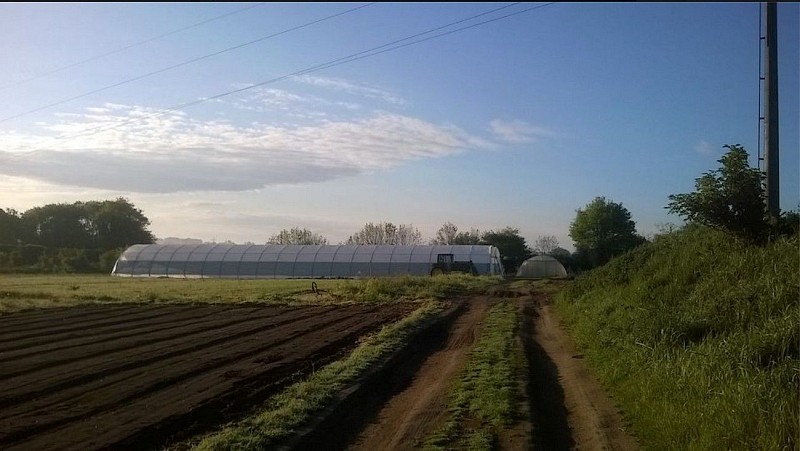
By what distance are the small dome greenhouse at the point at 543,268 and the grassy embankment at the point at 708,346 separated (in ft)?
157

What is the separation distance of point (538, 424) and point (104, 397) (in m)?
6.44

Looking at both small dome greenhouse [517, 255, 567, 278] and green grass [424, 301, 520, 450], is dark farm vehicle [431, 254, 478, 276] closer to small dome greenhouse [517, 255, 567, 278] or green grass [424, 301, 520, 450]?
small dome greenhouse [517, 255, 567, 278]

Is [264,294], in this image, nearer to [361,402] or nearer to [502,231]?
[361,402]

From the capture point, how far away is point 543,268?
6631 cm

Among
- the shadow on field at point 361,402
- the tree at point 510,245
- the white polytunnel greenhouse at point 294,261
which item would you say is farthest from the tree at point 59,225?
the shadow on field at point 361,402

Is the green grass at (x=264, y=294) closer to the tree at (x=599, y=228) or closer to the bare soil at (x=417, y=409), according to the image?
the bare soil at (x=417, y=409)

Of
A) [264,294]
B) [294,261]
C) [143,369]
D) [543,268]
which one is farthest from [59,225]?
[143,369]

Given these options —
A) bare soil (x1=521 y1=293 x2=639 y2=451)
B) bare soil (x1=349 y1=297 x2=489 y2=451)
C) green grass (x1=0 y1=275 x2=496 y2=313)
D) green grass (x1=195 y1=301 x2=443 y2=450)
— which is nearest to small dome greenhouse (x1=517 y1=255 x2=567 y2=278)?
green grass (x1=0 y1=275 x2=496 y2=313)

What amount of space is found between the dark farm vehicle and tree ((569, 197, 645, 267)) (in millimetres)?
14091

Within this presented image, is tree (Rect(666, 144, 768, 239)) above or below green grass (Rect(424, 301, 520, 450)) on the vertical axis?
above

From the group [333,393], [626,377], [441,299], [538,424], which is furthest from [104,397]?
[441,299]

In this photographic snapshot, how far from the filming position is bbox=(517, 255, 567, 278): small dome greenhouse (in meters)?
65.1

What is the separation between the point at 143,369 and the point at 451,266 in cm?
4876

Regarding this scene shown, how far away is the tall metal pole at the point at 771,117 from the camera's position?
14852mm
